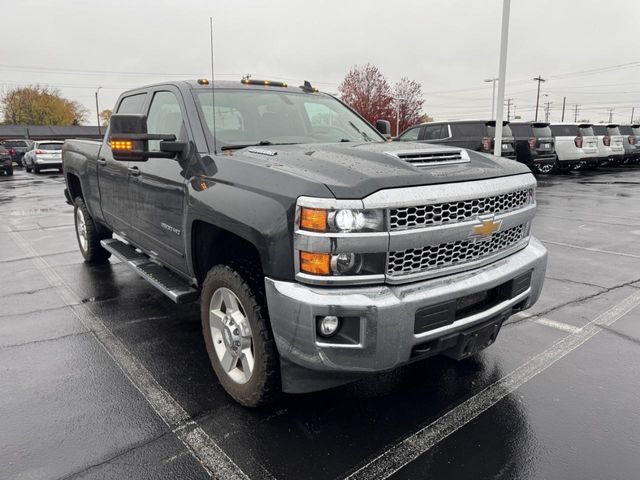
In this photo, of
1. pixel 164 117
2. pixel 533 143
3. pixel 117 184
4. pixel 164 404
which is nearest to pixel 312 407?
pixel 164 404

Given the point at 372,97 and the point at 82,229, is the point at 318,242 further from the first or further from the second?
the point at 372,97

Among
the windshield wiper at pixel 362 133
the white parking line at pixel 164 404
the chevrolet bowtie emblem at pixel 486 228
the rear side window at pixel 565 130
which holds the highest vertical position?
the rear side window at pixel 565 130

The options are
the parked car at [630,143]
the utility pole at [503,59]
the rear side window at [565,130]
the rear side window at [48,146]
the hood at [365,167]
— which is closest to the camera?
the hood at [365,167]

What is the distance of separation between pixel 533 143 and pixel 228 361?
1658 cm

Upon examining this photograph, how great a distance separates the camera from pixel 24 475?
241 centimetres

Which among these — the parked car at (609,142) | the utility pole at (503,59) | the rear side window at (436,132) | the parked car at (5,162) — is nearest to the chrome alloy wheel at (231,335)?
the utility pole at (503,59)

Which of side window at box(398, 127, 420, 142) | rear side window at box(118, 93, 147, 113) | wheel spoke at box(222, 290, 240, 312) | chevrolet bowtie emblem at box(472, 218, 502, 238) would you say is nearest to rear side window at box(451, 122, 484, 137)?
side window at box(398, 127, 420, 142)

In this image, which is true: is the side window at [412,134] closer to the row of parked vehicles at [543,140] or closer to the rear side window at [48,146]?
the row of parked vehicles at [543,140]

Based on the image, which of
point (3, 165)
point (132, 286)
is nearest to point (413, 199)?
point (132, 286)

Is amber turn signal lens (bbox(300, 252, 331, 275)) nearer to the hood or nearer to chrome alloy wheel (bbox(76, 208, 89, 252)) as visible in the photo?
the hood

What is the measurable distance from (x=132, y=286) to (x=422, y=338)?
13.1ft

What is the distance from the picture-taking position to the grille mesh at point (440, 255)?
2455 millimetres

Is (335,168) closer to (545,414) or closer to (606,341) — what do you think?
(545,414)

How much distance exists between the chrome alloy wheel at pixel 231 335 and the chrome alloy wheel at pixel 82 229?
397cm
